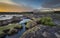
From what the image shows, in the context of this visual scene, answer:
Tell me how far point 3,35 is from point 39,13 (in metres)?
0.68

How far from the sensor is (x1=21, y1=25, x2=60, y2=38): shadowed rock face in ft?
5.06

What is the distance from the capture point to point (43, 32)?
1574 mm

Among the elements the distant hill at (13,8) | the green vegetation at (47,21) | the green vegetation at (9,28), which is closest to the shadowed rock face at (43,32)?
the green vegetation at (47,21)

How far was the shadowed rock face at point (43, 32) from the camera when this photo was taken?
1541mm

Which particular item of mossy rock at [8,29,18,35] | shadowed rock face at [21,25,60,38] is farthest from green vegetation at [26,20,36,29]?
mossy rock at [8,29,18,35]

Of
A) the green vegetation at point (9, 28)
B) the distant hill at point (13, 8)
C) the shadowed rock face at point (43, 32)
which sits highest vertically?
the distant hill at point (13, 8)

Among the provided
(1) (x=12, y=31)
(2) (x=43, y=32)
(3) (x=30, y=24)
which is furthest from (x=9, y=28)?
(2) (x=43, y=32)

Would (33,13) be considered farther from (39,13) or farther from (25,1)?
(25,1)

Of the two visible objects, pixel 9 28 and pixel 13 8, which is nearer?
pixel 9 28

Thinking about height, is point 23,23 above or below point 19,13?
below

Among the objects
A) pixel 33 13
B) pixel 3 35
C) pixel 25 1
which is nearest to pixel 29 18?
pixel 33 13

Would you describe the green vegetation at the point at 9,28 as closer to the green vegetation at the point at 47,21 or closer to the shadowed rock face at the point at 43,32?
the shadowed rock face at the point at 43,32

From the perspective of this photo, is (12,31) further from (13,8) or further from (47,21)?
(47,21)

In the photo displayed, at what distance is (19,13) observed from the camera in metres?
1.69
